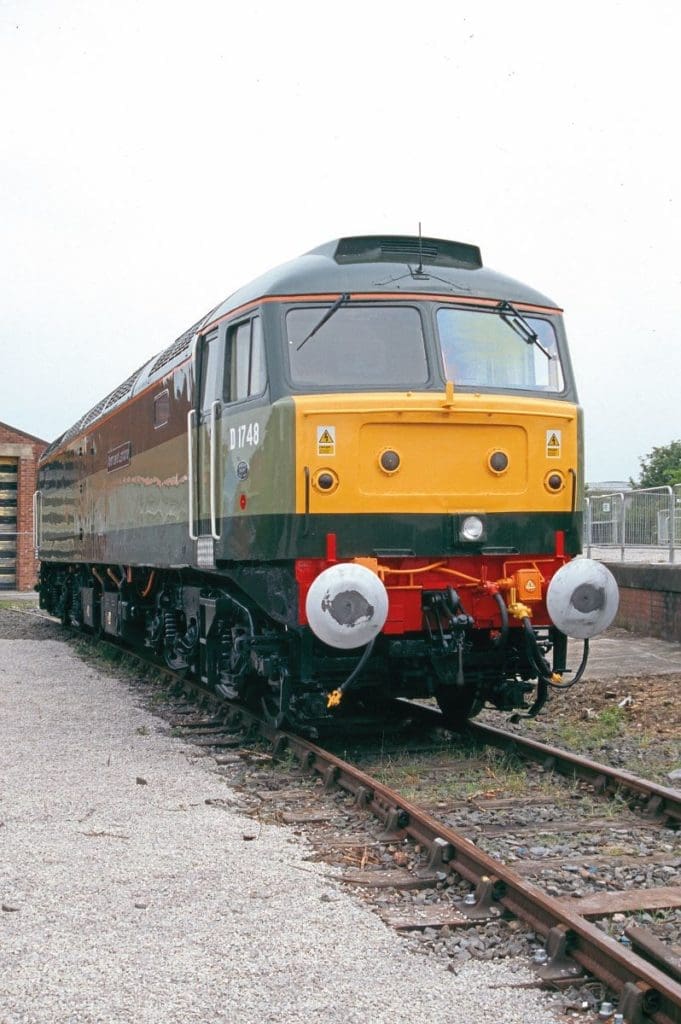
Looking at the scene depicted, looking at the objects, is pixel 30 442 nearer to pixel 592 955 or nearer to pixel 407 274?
pixel 407 274

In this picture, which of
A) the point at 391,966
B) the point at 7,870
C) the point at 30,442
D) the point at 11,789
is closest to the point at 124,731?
the point at 11,789

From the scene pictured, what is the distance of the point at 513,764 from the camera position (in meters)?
7.83

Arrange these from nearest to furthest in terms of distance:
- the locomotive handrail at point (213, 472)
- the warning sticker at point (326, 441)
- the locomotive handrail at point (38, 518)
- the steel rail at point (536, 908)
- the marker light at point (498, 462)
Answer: the steel rail at point (536, 908) → the warning sticker at point (326, 441) → the marker light at point (498, 462) → the locomotive handrail at point (213, 472) → the locomotive handrail at point (38, 518)

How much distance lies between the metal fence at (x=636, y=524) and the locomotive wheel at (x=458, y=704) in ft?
22.4

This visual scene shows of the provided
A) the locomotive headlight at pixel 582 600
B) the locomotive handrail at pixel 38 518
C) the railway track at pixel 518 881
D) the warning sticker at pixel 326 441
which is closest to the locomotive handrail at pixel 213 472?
the warning sticker at pixel 326 441

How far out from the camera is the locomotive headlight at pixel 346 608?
278 inches

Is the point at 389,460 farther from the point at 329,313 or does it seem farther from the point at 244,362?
the point at 244,362

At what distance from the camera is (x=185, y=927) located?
470 cm

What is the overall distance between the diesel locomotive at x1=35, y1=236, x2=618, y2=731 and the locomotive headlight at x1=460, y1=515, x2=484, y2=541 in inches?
0.7

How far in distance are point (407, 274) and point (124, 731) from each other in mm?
4279

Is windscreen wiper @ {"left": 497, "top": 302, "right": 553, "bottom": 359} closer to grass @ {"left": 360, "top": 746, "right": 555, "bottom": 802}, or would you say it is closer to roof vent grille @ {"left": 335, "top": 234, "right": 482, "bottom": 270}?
roof vent grille @ {"left": 335, "top": 234, "right": 482, "bottom": 270}

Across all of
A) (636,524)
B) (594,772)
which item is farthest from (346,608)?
(636,524)

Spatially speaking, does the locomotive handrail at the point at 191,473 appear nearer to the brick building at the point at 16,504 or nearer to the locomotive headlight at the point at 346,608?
the locomotive headlight at the point at 346,608

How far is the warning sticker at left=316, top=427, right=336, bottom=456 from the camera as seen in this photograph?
24.7ft
